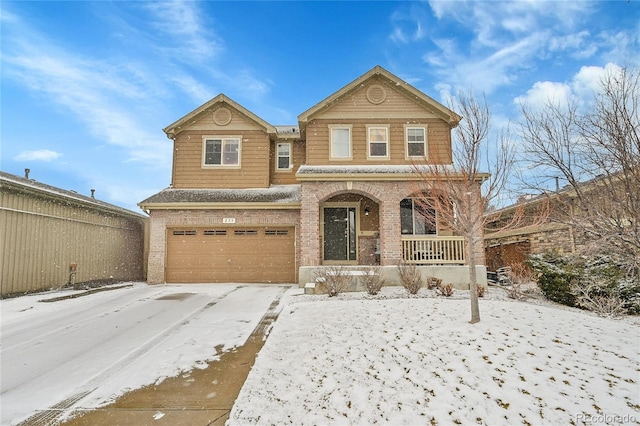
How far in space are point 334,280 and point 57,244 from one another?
1014cm

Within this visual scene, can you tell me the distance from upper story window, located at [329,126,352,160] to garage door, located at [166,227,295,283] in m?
3.52

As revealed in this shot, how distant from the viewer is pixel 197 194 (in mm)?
13508

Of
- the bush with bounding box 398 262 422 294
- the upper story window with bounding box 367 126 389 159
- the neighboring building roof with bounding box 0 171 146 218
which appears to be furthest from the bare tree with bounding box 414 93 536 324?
the neighboring building roof with bounding box 0 171 146 218

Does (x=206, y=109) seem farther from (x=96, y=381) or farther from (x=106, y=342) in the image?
(x=96, y=381)

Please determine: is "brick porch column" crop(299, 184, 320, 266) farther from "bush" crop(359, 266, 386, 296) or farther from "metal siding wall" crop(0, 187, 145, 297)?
"metal siding wall" crop(0, 187, 145, 297)

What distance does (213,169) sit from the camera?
14164mm

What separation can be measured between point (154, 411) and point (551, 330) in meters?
6.18

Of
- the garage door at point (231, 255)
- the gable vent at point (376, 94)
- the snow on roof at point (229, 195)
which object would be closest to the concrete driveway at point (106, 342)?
the garage door at point (231, 255)

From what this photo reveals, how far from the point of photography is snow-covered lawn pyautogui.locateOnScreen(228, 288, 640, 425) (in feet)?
11.3

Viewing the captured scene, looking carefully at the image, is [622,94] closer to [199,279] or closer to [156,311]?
[156,311]

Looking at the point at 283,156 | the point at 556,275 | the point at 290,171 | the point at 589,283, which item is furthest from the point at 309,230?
the point at 589,283

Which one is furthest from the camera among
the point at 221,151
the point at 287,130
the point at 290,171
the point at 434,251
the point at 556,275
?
the point at 287,130

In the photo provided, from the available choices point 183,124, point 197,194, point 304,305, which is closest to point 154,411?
point 304,305

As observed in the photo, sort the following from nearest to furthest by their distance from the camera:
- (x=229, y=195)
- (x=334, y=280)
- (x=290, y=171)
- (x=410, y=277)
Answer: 1. (x=334, y=280)
2. (x=410, y=277)
3. (x=229, y=195)
4. (x=290, y=171)
